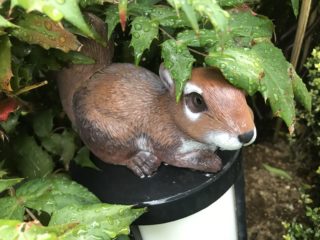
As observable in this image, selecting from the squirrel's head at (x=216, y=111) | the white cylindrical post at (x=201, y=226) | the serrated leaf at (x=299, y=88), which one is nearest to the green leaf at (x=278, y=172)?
the white cylindrical post at (x=201, y=226)

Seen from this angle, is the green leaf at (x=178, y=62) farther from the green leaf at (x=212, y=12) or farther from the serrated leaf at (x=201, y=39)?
the green leaf at (x=212, y=12)

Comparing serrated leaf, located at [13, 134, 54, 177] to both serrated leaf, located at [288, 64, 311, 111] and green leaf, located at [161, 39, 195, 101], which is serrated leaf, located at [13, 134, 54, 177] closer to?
green leaf, located at [161, 39, 195, 101]

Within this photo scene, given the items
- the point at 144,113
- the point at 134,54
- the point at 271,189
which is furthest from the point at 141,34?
the point at 271,189

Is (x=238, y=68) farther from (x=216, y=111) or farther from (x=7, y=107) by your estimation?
(x=7, y=107)

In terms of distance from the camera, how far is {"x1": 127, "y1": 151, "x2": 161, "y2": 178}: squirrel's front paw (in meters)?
0.88

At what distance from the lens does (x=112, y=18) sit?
0.80 m

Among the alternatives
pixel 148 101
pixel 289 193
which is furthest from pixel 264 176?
pixel 148 101

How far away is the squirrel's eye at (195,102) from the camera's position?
771 mm

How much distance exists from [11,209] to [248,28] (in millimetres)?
458

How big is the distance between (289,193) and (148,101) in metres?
0.79

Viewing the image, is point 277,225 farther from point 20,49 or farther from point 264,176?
point 20,49

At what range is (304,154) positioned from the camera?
1561 mm

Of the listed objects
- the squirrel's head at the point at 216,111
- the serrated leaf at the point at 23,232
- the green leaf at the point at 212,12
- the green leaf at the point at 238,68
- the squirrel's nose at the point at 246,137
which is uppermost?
the green leaf at the point at 212,12

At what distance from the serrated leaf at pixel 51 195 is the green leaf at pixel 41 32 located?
217mm
